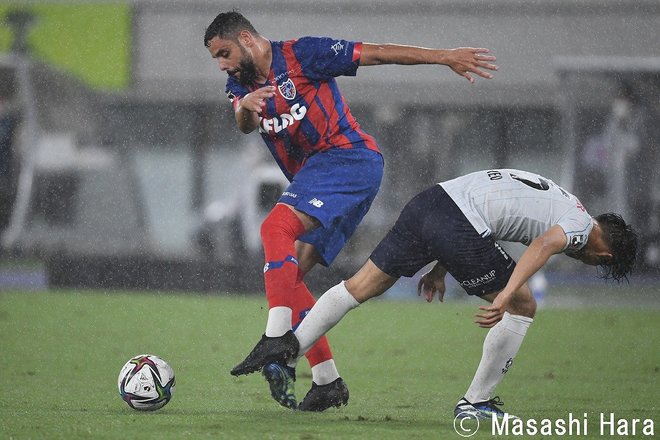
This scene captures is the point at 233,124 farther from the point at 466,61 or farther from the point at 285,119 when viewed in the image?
the point at 466,61

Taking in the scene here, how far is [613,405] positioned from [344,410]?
1.48 meters

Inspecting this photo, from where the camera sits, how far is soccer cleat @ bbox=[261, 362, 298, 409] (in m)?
5.79

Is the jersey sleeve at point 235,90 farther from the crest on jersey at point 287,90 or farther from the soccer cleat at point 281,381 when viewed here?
the soccer cleat at point 281,381

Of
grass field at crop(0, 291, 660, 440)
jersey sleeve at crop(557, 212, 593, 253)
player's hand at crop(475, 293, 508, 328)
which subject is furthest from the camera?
grass field at crop(0, 291, 660, 440)

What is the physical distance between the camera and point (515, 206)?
18.7 ft

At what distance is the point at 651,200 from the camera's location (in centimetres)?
1645

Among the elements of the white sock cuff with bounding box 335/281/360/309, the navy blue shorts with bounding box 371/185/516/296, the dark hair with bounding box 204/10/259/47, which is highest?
the dark hair with bounding box 204/10/259/47

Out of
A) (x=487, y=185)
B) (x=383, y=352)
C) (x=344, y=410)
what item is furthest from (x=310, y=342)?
(x=383, y=352)

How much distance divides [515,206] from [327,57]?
1308 mm

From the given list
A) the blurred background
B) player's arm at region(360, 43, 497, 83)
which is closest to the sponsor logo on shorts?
player's arm at region(360, 43, 497, 83)

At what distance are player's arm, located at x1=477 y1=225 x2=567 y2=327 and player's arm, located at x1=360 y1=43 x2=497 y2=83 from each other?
3.32 feet

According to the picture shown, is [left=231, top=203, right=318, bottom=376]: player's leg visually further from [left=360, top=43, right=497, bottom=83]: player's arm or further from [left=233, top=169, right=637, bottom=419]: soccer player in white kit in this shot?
[left=360, top=43, right=497, bottom=83]: player's arm

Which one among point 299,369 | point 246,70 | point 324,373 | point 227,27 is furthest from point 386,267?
point 299,369

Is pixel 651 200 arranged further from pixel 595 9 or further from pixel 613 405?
pixel 613 405
